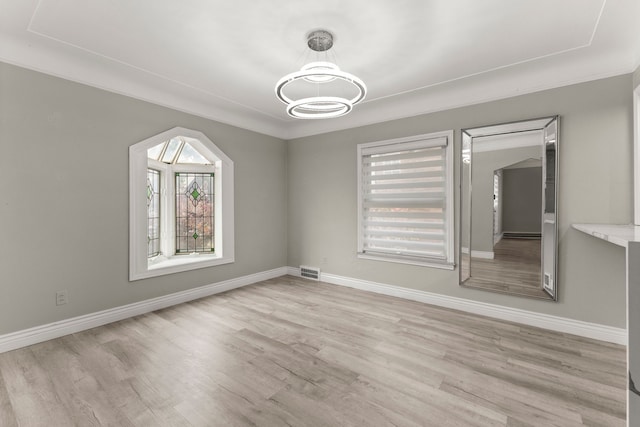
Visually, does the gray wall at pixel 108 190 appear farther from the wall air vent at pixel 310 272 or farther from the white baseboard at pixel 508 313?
the wall air vent at pixel 310 272

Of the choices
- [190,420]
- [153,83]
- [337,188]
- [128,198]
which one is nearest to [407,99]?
[337,188]

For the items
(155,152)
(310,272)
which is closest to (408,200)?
(310,272)

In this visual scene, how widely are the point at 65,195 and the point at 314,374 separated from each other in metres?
2.92

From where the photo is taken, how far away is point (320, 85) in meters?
3.33

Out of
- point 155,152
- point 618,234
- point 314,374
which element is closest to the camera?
point 618,234

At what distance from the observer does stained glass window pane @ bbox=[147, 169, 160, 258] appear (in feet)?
13.4

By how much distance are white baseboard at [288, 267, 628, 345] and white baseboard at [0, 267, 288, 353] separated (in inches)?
81.0

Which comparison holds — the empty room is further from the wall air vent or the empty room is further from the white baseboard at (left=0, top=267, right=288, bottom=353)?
the wall air vent

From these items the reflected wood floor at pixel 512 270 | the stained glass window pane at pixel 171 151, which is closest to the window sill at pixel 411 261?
the reflected wood floor at pixel 512 270

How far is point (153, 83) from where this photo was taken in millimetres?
3262

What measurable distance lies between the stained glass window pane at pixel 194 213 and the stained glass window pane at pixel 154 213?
0.89 feet

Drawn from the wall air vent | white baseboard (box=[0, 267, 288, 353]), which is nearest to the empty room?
white baseboard (box=[0, 267, 288, 353])

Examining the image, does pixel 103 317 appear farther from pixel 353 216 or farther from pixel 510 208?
pixel 510 208

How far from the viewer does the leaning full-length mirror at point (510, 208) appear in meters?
2.94
